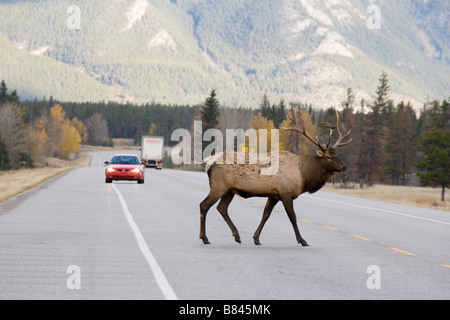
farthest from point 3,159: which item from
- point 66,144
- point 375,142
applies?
point 66,144

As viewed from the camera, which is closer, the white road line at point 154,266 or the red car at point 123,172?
the white road line at point 154,266

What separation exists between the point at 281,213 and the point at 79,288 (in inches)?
501

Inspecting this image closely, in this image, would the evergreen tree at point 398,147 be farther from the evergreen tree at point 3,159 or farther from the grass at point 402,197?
the evergreen tree at point 3,159

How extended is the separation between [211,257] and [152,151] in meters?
62.2

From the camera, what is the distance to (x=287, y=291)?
831 centimetres

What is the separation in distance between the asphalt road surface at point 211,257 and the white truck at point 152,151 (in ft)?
171

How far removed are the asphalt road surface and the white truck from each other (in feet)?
171

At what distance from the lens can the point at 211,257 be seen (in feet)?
35.9

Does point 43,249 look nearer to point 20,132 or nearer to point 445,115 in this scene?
point 445,115

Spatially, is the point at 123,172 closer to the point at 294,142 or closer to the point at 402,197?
the point at 402,197

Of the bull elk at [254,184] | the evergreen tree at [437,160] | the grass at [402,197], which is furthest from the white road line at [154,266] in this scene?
the evergreen tree at [437,160]

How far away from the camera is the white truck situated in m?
72.2

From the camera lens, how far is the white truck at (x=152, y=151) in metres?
72.2
